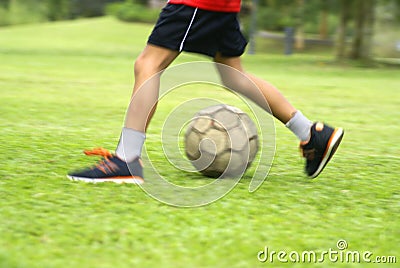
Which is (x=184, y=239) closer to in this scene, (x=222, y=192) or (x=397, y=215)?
(x=222, y=192)

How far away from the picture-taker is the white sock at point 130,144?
418cm

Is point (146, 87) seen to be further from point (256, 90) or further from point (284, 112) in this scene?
point (284, 112)

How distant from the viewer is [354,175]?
5129 millimetres

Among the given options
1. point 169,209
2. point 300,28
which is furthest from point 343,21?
point 169,209

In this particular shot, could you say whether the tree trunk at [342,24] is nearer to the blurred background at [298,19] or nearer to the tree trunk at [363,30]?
the blurred background at [298,19]

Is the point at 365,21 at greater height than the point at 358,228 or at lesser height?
lesser

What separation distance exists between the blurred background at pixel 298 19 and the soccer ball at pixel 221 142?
19896 mm

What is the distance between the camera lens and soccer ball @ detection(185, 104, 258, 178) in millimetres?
4512

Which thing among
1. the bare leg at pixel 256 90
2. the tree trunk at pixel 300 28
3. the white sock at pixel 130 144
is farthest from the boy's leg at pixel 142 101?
the tree trunk at pixel 300 28

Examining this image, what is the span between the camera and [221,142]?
451 centimetres

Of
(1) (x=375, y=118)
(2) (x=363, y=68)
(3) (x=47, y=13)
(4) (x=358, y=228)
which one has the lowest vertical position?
(3) (x=47, y=13)

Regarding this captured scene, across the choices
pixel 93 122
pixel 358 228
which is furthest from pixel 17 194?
pixel 93 122

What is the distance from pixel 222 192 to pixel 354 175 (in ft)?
4.35

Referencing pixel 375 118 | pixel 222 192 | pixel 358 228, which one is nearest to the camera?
pixel 358 228
